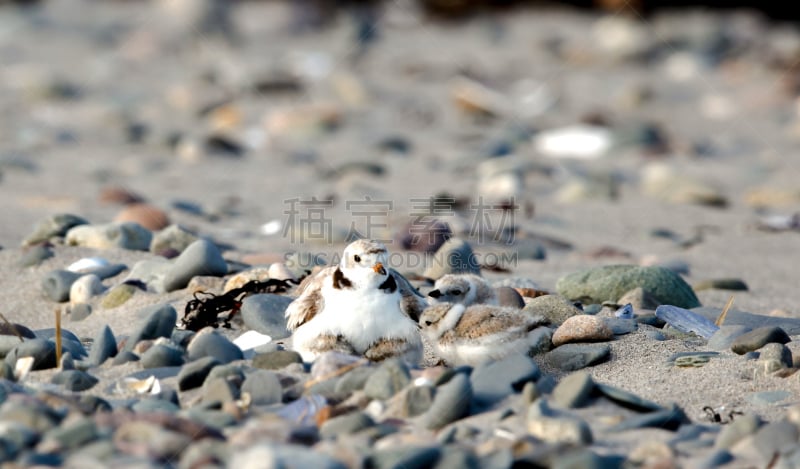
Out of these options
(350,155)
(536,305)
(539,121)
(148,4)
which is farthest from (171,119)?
(536,305)

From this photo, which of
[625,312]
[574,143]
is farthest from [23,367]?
[574,143]

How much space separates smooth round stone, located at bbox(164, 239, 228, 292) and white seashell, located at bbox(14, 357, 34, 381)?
1079 millimetres

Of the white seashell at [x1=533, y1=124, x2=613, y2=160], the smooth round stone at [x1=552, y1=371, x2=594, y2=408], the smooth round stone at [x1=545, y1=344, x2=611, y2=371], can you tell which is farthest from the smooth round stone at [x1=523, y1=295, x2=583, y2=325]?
the white seashell at [x1=533, y1=124, x2=613, y2=160]

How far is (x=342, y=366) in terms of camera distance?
3238 millimetres

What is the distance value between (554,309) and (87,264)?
2.34m

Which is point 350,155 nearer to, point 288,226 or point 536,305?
point 288,226

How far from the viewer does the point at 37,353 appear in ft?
11.2

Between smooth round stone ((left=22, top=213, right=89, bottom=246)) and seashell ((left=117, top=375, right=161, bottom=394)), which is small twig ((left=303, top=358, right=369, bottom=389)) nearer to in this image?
seashell ((left=117, top=375, right=161, bottom=394))

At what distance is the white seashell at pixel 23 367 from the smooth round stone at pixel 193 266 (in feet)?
3.54

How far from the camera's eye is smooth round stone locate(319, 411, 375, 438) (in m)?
2.81

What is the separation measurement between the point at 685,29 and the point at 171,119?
7753 mm

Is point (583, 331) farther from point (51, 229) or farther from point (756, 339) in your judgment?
point (51, 229)

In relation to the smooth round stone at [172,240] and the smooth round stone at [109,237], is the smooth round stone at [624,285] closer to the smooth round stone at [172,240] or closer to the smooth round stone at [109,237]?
the smooth round stone at [172,240]

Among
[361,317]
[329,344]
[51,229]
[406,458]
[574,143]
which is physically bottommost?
[406,458]
